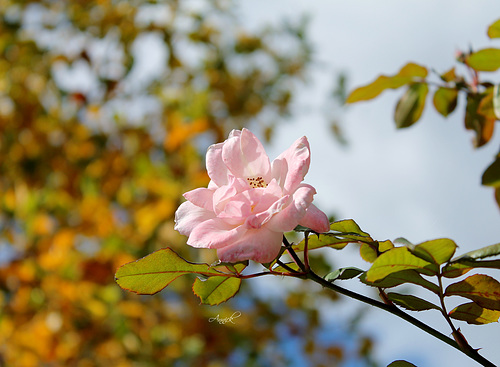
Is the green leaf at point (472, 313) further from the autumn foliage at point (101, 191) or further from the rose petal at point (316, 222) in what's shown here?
the autumn foliage at point (101, 191)

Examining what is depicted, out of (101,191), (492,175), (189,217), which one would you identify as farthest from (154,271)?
(101,191)

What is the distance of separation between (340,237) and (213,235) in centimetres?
10

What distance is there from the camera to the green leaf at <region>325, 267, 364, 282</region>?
0.40 meters

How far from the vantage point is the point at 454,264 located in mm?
375

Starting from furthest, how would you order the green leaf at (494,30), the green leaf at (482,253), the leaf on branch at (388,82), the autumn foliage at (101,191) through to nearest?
the autumn foliage at (101,191) < the leaf on branch at (388,82) < the green leaf at (494,30) < the green leaf at (482,253)

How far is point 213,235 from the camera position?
14.5 inches

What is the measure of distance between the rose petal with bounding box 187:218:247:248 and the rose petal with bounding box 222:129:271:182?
0.19 ft

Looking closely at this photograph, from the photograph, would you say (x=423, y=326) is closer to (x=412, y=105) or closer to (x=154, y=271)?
(x=154, y=271)

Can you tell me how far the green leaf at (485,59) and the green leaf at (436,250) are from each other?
0.87ft

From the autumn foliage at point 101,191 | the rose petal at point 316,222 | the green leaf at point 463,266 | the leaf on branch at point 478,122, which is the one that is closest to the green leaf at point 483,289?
the green leaf at point 463,266

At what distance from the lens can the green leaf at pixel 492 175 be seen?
1.42ft

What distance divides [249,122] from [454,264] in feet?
8.13

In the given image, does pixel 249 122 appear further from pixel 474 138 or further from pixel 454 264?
pixel 454 264

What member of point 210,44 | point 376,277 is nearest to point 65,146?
point 210,44
